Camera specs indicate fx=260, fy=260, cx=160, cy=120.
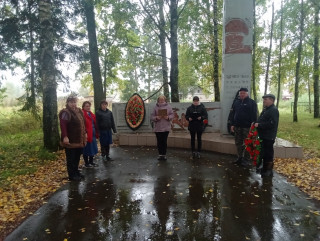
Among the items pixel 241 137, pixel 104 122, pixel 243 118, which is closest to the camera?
pixel 243 118

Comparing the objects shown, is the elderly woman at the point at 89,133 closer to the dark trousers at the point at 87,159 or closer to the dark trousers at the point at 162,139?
the dark trousers at the point at 87,159

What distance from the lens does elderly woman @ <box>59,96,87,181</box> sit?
5.24m

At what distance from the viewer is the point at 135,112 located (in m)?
10.0

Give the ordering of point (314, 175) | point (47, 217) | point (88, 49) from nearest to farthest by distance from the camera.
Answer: point (47, 217)
point (314, 175)
point (88, 49)

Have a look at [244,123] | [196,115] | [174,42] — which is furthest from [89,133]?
[174,42]

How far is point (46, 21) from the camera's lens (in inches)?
313

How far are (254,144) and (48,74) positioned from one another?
247 inches

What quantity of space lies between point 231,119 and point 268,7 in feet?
51.6

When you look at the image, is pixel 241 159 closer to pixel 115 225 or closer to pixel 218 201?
pixel 218 201

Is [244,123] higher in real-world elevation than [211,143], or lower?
higher

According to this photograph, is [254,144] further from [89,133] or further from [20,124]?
[20,124]

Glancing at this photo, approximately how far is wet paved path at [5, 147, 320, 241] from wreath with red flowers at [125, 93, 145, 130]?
13.0ft

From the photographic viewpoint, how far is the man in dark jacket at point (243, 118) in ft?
20.5

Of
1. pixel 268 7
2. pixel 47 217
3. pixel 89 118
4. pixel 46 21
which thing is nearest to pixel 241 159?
pixel 89 118
